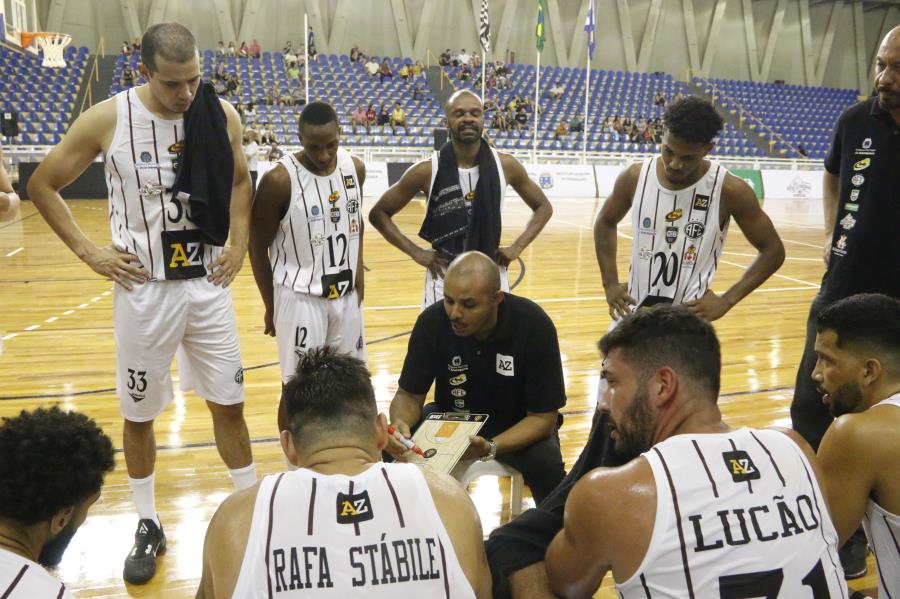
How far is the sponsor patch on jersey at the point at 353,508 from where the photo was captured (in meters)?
1.57

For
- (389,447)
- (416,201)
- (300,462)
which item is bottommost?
(416,201)

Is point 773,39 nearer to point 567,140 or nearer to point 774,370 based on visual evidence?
point 567,140

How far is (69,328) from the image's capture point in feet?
22.4

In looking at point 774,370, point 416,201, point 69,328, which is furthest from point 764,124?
point 69,328

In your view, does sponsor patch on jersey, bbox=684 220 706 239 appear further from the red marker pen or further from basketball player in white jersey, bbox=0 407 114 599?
basketball player in white jersey, bbox=0 407 114 599

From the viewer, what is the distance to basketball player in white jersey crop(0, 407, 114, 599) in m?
1.54

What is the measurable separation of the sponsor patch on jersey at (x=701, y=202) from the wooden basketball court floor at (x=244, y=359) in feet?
5.40

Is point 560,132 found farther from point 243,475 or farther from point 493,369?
point 243,475

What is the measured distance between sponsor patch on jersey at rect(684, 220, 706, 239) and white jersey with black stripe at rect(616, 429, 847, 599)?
6.46 ft

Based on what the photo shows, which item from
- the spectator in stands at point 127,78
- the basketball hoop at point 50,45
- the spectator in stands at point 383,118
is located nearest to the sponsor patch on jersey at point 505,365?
Answer: the spectator in stands at point 383,118

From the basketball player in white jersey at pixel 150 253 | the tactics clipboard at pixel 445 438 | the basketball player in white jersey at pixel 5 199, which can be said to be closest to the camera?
the tactics clipboard at pixel 445 438

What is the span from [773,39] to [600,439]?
117 ft

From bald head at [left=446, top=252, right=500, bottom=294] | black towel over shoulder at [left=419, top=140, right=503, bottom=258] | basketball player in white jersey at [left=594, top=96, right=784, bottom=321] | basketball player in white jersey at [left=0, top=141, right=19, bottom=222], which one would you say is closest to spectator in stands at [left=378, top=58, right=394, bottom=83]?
black towel over shoulder at [left=419, top=140, right=503, bottom=258]

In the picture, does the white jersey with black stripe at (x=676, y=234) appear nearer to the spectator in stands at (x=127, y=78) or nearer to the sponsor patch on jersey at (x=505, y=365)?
the sponsor patch on jersey at (x=505, y=365)
